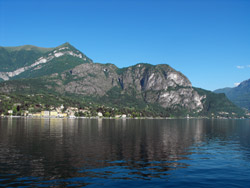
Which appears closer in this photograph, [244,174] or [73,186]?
[73,186]

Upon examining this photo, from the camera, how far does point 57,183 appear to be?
2970 cm

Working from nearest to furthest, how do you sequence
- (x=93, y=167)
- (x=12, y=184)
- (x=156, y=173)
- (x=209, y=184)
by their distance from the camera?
(x=12, y=184), (x=209, y=184), (x=156, y=173), (x=93, y=167)

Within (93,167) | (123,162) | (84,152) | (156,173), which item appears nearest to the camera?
(156,173)

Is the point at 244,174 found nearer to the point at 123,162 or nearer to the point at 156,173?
the point at 156,173

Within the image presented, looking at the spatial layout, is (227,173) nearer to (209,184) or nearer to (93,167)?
(209,184)

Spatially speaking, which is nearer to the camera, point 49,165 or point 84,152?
point 49,165

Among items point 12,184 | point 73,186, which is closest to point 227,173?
point 73,186

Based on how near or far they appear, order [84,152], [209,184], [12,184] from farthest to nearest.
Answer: [84,152] → [209,184] → [12,184]

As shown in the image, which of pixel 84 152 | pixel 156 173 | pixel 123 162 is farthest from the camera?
pixel 84 152

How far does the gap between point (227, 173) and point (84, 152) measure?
29935mm

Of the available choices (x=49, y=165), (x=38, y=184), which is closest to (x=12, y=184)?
(x=38, y=184)

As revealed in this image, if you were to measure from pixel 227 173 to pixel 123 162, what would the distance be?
18.0 m

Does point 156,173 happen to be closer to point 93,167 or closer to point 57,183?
point 93,167

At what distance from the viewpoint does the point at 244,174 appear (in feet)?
120
